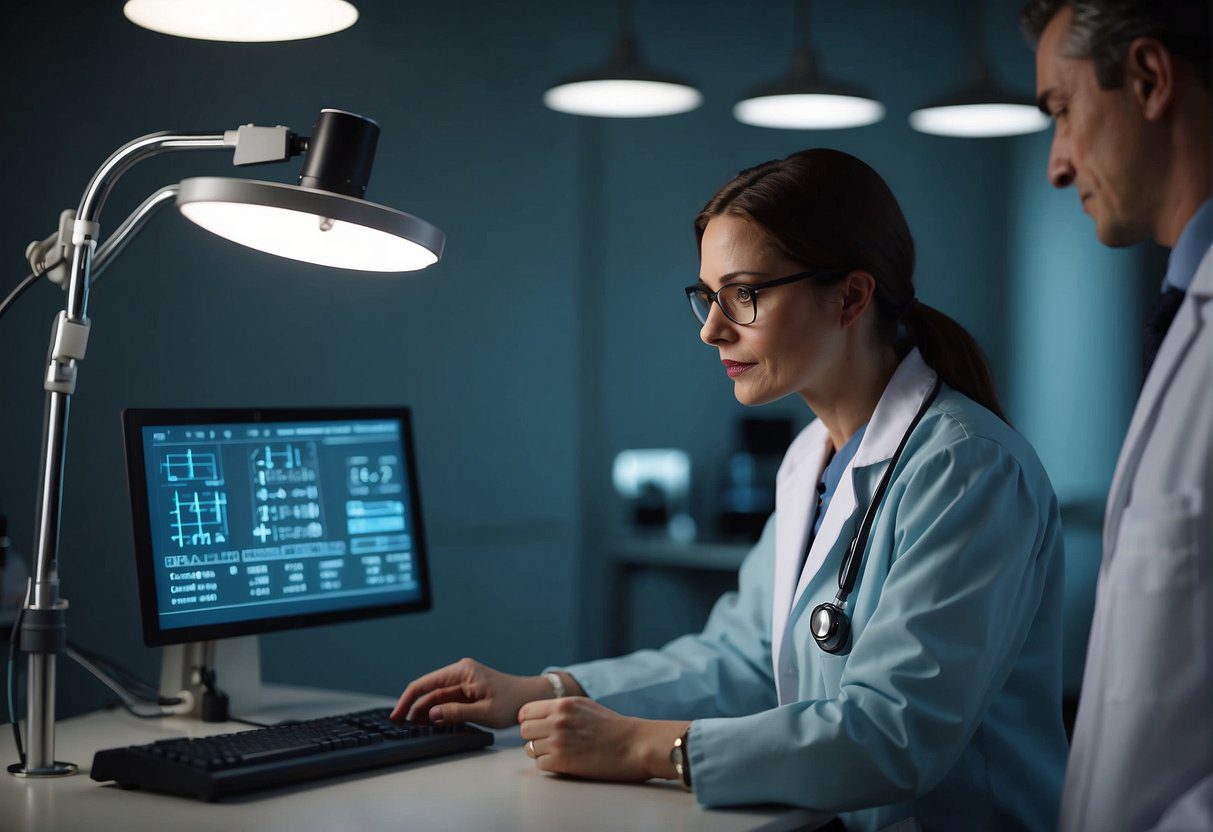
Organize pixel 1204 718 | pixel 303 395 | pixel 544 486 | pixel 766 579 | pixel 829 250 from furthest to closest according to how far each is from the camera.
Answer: pixel 544 486, pixel 303 395, pixel 766 579, pixel 829 250, pixel 1204 718

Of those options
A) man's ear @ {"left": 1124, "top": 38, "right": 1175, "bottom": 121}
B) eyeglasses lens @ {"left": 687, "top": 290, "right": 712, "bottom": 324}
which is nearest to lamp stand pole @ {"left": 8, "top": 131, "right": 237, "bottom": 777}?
eyeglasses lens @ {"left": 687, "top": 290, "right": 712, "bottom": 324}

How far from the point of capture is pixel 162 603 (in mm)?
1590

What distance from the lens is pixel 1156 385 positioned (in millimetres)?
1129

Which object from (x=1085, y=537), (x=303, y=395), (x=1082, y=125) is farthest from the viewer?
(x=1085, y=537)

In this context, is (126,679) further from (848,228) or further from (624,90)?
(624,90)

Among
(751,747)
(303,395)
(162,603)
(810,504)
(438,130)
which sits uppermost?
(438,130)

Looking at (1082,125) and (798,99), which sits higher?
(798,99)

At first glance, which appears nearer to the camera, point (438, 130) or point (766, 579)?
point (766, 579)

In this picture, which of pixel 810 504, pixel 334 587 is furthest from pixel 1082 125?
pixel 334 587

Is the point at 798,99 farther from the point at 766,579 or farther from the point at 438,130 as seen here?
the point at 766,579

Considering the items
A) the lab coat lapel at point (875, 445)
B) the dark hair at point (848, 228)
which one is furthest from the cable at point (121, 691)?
the dark hair at point (848, 228)

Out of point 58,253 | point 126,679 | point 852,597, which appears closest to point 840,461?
point 852,597

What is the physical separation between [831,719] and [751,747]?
0.09m

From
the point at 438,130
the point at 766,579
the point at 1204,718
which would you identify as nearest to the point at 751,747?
the point at 1204,718
